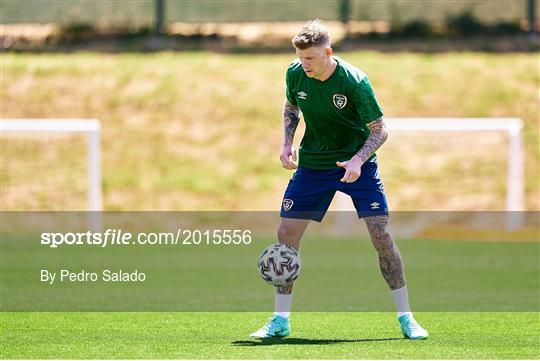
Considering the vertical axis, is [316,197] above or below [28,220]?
above

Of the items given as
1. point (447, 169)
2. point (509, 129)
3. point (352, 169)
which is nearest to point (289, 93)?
point (352, 169)

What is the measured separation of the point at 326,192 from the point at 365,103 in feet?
2.25

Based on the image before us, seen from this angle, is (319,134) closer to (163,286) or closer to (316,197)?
(316,197)

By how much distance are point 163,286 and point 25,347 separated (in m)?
3.70

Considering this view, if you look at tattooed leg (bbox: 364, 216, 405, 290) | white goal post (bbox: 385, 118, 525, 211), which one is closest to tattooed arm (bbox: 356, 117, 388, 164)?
tattooed leg (bbox: 364, 216, 405, 290)

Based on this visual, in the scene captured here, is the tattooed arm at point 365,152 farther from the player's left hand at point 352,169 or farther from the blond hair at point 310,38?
the blond hair at point 310,38

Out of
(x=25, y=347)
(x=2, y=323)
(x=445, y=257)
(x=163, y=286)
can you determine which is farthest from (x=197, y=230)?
(x=25, y=347)

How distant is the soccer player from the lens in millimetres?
7465

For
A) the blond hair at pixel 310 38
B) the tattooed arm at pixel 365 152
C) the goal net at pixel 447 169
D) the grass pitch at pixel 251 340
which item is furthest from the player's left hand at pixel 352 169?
the goal net at pixel 447 169

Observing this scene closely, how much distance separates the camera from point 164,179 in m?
19.2

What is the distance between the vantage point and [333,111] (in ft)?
24.7

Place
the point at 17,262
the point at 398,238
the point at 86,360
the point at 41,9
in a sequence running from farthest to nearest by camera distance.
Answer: the point at 41,9 → the point at 398,238 → the point at 17,262 → the point at 86,360

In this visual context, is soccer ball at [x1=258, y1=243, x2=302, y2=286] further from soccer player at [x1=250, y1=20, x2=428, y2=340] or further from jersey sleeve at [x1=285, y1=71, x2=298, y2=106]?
jersey sleeve at [x1=285, y1=71, x2=298, y2=106]

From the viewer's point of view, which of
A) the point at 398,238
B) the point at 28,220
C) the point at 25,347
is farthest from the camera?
the point at 28,220
